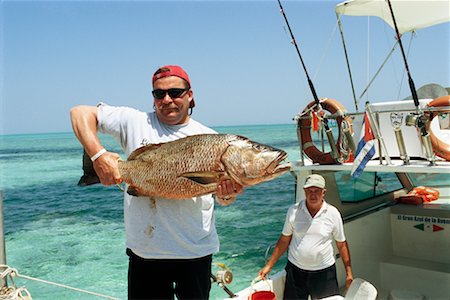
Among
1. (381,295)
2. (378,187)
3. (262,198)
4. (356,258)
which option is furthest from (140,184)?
(262,198)

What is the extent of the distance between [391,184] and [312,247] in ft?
10.2

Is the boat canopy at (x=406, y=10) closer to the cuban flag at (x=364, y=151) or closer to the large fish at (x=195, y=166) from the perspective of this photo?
the cuban flag at (x=364, y=151)

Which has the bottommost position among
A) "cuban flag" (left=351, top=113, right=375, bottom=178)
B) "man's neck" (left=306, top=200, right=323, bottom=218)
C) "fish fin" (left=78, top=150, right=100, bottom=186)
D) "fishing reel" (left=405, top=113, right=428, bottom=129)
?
"man's neck" (left=306, top=200, right=323, bottom=218)

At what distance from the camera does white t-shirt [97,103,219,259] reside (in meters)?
2.55

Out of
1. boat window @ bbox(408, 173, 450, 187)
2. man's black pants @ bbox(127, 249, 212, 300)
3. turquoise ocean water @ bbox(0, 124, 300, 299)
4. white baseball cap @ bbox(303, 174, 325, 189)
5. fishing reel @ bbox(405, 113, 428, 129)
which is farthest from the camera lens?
turquoise ocean water @ bbox(0, 124, 300, 299)

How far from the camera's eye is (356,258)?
566 cm

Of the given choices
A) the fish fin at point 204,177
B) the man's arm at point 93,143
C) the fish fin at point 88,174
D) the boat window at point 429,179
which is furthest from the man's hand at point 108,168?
the boat window at point 429,179

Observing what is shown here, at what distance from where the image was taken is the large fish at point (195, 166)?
2.43 m

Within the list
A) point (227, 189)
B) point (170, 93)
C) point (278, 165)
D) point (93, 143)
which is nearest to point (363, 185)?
point (278, 165)

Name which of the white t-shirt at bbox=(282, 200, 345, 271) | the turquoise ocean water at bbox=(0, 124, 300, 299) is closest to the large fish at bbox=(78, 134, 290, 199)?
the white t-shirt at bbox=(282, 200, 345, 271)

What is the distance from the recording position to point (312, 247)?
4.54 meters

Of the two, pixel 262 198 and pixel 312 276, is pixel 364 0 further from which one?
pixel 262 198

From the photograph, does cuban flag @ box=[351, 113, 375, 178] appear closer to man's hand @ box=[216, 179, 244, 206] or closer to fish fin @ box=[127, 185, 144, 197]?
man's hand @ box=[216, 179, 244, 206]

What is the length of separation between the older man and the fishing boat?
23 cm
